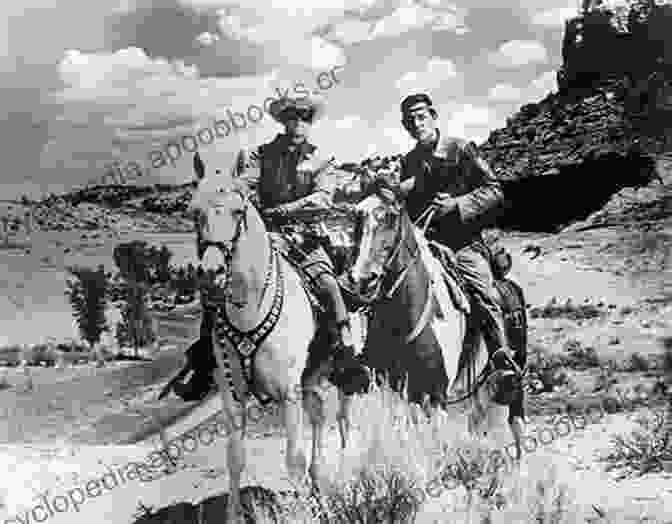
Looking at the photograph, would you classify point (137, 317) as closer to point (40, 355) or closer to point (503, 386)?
point (40, 355)

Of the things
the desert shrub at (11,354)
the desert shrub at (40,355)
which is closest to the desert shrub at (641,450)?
the desert shrub at (40,355)

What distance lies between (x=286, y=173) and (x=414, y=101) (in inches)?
50.2

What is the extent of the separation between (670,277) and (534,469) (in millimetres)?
3029

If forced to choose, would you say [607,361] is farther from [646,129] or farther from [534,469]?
[646,129]

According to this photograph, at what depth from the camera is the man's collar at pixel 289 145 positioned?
17.8 ft

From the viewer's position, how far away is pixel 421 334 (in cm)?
579

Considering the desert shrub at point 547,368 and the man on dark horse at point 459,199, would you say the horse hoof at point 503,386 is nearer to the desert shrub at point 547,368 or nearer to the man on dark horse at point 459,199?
the man on dark horse at point 459,199

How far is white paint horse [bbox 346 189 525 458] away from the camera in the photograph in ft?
18.4

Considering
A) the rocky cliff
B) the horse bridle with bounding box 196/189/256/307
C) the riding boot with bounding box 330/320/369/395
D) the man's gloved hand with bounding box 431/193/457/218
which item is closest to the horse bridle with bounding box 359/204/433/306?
the riding boot with bounding box 330/320/369/395

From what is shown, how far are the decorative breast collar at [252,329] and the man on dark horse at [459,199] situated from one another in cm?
154

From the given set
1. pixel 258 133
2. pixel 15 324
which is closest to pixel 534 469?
pixel 258 133

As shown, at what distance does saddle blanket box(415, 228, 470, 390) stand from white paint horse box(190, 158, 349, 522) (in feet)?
3.60

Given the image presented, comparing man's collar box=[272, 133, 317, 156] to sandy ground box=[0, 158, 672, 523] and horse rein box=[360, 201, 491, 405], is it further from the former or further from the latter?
sandy ground box=[0, 158, 672, 523]

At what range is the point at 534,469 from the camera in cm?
616
